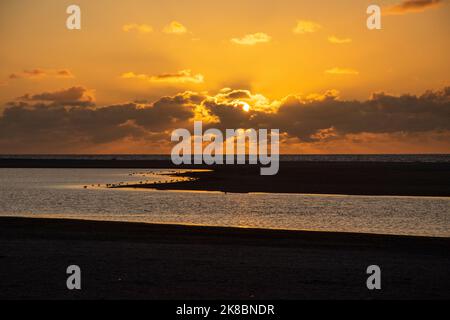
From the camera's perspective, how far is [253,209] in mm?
45875

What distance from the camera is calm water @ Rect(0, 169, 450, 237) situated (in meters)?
36.7

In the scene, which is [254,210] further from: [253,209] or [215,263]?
[215,263]

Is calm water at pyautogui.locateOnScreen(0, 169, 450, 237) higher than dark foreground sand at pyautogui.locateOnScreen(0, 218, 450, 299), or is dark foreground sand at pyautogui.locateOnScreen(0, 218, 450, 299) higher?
calm water at pyautogui.locateOnScreen(0, 169, 450, 237)

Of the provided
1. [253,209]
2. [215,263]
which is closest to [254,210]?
[253,209]

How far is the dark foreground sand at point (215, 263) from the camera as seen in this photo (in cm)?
1731

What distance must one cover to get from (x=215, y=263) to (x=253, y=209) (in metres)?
24.3

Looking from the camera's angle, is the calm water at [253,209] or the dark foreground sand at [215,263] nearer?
the dark foreground sand at [215,263]

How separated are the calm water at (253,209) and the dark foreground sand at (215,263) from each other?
6.00 meters

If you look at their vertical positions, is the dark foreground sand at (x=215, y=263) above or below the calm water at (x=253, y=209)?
below

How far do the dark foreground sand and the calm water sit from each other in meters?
6.00

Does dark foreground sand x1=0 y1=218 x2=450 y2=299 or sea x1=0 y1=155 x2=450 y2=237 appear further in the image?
sea x1=0 y1=155 x2=450 y2=237

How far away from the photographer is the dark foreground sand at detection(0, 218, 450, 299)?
56.8ft
